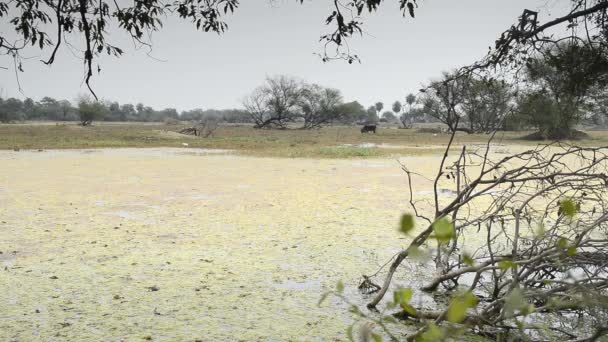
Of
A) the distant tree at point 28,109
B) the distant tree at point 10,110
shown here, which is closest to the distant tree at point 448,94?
the distant tree at point 10,110

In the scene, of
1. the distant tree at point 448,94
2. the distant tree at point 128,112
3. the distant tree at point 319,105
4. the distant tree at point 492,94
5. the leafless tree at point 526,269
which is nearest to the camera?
the leafless tree at point 526,269

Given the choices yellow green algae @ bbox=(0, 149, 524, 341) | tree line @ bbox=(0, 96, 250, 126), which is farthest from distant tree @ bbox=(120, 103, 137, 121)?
yellow green algae @ bbox=(0, 149, 524, 341)

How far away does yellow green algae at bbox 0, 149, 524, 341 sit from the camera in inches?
98.8

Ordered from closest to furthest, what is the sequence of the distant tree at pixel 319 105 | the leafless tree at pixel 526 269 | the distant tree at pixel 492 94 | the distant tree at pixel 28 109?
the leafless tree at pixel 526 269 → the distant tree at pixel 492 94 → the distant tree at pixel 319 105 → the distant tree at pixel 28 109

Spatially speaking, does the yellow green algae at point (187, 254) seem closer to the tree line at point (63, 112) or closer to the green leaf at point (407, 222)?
the green leaf at point (407, 222)

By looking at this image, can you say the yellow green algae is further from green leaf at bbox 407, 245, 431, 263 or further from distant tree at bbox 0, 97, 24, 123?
distant tree at bbox 0, 97, 24, 123

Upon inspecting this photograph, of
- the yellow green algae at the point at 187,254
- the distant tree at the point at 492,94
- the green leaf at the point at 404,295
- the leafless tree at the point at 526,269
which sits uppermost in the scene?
the distant tree at the point at 492,94

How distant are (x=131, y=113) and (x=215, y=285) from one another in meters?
82.1

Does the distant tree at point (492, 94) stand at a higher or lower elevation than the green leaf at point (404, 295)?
higher

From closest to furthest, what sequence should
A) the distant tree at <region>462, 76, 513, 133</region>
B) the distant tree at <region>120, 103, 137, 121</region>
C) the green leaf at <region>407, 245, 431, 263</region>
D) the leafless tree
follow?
the green leaf at <region>407, 245, 431, 263</region>, the leafless tree, the distant tree at <region>462, 76, 513, 133</region>, the distant tree at <region>120, 103, 137, 121</region>

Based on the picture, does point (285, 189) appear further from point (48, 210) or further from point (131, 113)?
point (131, 113)

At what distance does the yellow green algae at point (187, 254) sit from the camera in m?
2.51

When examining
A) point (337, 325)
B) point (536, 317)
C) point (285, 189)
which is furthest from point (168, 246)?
point (285, 189)

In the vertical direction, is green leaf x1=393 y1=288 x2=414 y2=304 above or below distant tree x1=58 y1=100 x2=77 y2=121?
below
